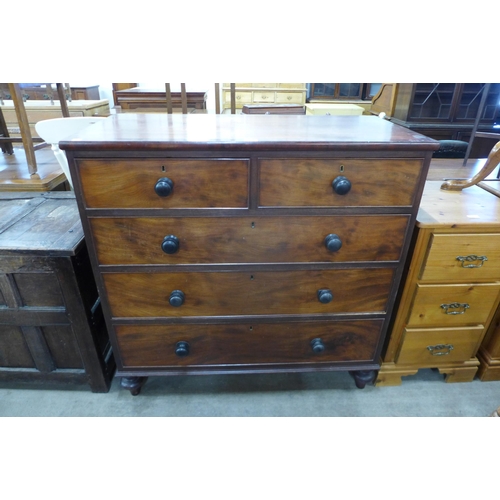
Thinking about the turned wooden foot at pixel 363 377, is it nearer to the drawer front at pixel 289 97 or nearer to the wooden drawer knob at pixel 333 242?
the wooden drawer knob at pixel 333 242

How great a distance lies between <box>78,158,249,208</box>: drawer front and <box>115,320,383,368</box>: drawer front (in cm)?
47

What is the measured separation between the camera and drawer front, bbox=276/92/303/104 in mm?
3879

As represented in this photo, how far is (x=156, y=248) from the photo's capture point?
3.51 feet

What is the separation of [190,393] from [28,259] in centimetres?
79

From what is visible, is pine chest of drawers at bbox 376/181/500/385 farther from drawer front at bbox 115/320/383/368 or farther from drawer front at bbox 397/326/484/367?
drawer front at bbox 115/320/383/368

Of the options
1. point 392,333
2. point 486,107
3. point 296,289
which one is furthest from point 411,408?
point 486,107

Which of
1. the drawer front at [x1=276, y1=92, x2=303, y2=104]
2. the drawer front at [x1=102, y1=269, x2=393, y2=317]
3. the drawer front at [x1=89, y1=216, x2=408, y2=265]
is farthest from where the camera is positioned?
the drawer front at [x1=276, y1=92, x2=303, y2=104]

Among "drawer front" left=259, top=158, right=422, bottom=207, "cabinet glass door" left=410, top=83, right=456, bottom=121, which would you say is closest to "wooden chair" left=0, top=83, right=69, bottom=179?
"drawer front" left=259, top=158, right=422, bottom=207

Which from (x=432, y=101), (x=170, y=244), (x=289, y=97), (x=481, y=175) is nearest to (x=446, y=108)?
(x=432, y=101)

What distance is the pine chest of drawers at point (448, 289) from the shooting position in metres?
1.16

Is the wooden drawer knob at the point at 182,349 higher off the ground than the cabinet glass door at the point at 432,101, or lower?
lower

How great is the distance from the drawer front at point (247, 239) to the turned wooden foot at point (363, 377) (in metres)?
0.56

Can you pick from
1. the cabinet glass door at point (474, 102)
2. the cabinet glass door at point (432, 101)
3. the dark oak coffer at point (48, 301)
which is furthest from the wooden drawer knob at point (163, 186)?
the cabinet glass door at point (474, 102)

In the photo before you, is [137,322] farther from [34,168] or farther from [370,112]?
[370,112]
